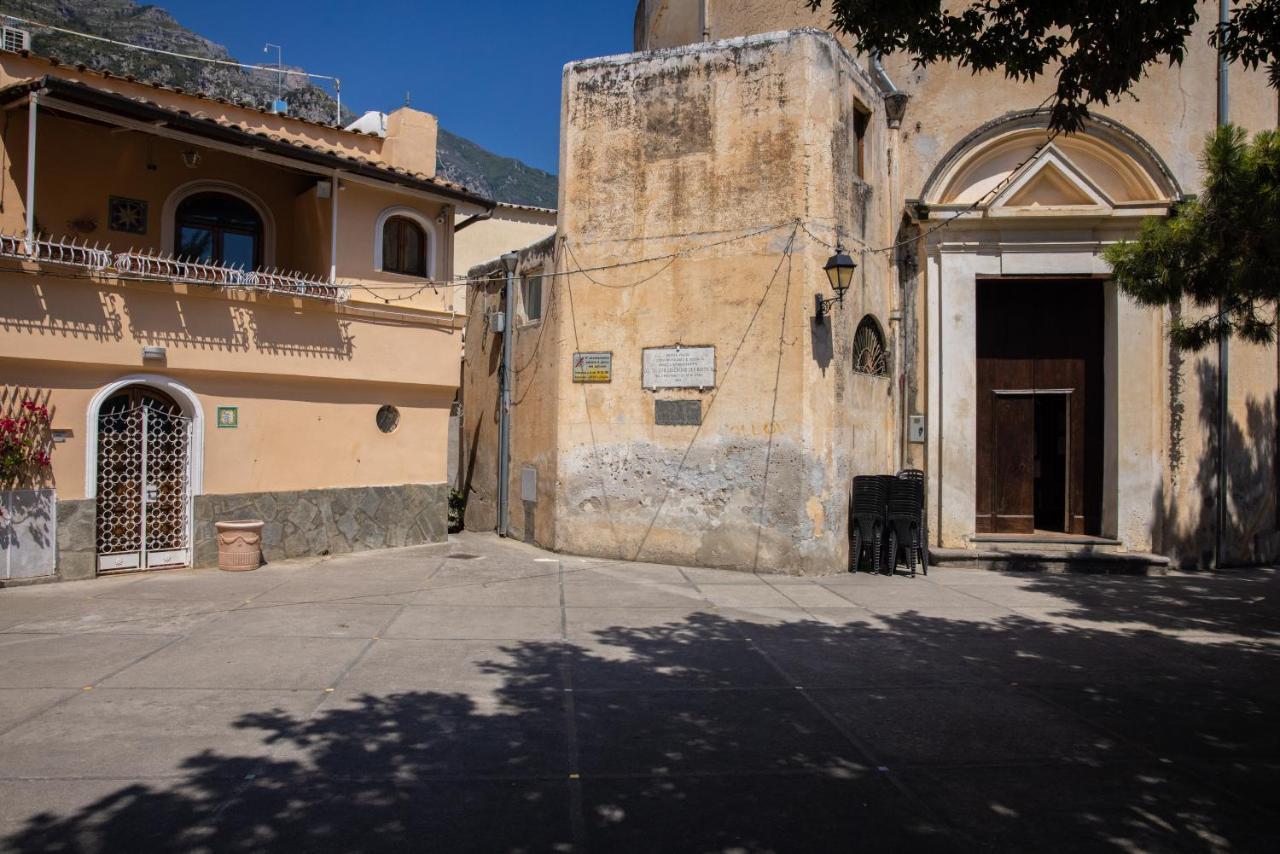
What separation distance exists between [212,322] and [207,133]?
244 centimetres

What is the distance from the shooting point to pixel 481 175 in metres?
112

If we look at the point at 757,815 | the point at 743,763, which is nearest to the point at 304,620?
the point at 743,763

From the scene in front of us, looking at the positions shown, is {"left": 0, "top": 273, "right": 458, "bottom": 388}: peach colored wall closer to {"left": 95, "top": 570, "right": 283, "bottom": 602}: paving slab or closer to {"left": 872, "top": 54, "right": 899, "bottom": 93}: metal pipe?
{"left": 95, "top": 570, "right": 283, "bottom": 602}: paving slab

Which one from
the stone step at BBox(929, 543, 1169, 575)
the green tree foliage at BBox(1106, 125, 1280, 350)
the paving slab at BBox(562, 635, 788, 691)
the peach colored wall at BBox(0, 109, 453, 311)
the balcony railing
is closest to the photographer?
the paving slab at BBox(562, 635, 788, 691)

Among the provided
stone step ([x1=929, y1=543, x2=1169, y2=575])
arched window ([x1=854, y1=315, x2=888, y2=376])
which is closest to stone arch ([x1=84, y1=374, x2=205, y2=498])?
arched window ([x1=854, y1=315, x2=888, y2=376])

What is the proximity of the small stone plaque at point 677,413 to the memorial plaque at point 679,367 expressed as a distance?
25 centimetres

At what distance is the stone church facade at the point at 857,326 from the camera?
12016 mm

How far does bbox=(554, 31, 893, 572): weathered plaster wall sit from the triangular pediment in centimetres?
181

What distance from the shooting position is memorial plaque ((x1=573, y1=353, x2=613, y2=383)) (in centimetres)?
1298

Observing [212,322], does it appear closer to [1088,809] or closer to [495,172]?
[1088,809]

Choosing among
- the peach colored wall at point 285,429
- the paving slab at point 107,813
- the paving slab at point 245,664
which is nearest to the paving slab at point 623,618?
the paving slab at point 245,664

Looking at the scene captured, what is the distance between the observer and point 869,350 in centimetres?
1337

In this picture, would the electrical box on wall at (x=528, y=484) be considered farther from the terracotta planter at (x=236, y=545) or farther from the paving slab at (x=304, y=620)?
the paving slab at (x=304, y=620)

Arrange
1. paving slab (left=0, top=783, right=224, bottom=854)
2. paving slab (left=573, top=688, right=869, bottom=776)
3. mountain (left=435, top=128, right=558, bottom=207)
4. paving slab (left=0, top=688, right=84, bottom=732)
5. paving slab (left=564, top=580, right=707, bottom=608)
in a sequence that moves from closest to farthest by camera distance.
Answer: paving slab (left=0, top=783, right=224, bottom=854) < paving slab (left=573, top=688, right=869, bottom=776) < paving slab (left=0, top=688, right=84, bottom=732) < paving slab (left=564, top=580, right=707, bottom=608) < mountain (left=435, top=128, right=558, bottom=207)
